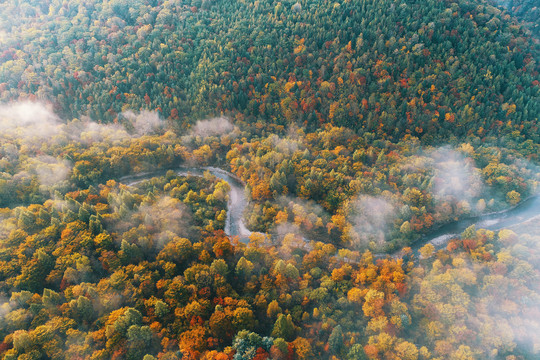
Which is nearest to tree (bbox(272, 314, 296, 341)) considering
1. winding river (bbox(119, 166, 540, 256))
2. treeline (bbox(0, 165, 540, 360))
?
treeline (bbox(0, 165, 540, 360))

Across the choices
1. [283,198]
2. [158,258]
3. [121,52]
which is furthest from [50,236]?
[121,52]

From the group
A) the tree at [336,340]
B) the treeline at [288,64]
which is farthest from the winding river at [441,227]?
the tree at [336,340]

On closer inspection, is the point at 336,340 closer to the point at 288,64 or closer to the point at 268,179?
the point at 268,179

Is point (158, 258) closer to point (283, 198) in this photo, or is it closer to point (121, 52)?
point (283, 198)

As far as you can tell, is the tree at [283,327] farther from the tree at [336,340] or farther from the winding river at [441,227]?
the winding river at [441,227]

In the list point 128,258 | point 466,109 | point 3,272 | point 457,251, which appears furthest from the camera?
point 466,109
